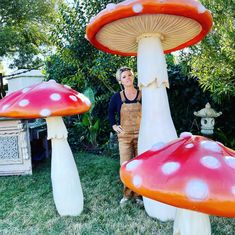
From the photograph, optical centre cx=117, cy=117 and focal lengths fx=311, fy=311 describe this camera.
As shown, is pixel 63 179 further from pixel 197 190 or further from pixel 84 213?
pixel 197 190

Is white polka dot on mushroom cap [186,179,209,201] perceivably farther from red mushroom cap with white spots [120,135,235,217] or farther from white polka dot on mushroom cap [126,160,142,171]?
white polka dot on mushroom cap [126,160,142,171]

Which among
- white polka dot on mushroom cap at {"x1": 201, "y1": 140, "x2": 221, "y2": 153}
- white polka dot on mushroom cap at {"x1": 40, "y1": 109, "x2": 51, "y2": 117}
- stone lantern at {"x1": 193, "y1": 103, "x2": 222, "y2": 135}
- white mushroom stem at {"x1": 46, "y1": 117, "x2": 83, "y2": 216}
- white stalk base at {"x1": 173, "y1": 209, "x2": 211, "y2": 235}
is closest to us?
white polka dot on mushroom cap at {"x1": 201, "y1": 140, "x2": 221, "y2": 153}

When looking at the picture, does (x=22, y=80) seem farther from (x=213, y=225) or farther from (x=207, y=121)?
(x=213, y=225)

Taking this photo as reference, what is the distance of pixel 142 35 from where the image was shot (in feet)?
7.88

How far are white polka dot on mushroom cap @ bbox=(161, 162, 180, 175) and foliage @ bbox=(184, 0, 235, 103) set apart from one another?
1.69 metres

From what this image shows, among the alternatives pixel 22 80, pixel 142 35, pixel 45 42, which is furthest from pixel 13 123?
pixel 45 42

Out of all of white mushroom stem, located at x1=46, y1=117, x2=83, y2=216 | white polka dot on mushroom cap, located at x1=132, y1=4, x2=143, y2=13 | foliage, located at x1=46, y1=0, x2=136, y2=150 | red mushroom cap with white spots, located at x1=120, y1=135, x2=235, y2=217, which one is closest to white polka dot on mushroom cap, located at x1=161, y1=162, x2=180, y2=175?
red mushroom cap with white spots, located at x1=120, y1=135, x2=235, y2=217

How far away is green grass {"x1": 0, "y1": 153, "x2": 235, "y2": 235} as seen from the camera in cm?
239

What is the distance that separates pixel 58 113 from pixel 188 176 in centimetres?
135

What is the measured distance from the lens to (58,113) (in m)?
2.30

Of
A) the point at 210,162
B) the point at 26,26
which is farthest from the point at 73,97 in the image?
the point at 26,26

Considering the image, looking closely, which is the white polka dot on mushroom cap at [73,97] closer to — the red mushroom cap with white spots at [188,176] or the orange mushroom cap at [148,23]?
the orange mushroom cap at [148,23]

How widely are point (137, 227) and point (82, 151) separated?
10.5 feet

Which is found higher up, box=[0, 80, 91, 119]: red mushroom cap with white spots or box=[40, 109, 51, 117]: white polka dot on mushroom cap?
box=[0, 80, 91, 119]: red mushroom cap with white spots
